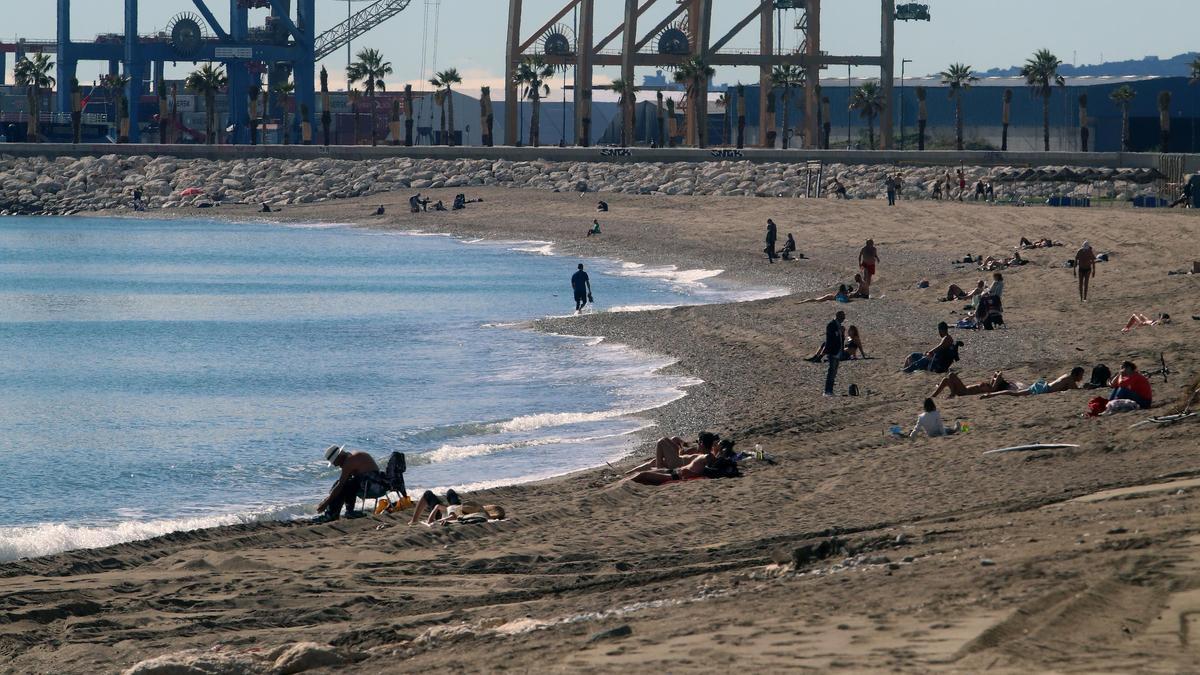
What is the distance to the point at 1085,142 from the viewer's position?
7600cm

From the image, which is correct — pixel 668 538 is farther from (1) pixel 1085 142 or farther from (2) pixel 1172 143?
(2) pixel 1172 143

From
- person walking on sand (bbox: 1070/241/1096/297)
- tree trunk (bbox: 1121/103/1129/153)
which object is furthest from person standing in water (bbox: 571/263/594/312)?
tree trunk (bbox: 1121/103/1129/153)

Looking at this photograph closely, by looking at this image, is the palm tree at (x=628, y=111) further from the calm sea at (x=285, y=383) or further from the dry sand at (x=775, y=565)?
the dry sand at (x=775, y=565)

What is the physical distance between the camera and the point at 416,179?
80.4m

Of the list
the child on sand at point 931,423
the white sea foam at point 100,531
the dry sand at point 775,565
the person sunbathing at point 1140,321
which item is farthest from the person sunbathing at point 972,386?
the white sea foam at point 100,531

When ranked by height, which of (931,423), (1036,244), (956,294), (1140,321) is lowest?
(931,423)

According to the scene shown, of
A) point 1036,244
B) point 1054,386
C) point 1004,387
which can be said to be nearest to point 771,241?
point 1036,244

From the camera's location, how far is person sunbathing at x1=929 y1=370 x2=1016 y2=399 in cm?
1808

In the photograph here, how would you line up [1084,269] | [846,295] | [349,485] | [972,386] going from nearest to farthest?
[349,485] < [972,386] < [1084,269] < [846,295]

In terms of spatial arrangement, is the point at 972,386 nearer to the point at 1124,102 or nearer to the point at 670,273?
the point at 670,273

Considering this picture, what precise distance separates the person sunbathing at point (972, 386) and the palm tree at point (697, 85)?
233 feet

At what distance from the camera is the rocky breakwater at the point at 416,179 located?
220 feet

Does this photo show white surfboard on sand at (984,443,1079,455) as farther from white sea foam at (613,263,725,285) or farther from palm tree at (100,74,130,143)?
palm tree at (100,74,130,143)

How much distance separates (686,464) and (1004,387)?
16.8 ft
